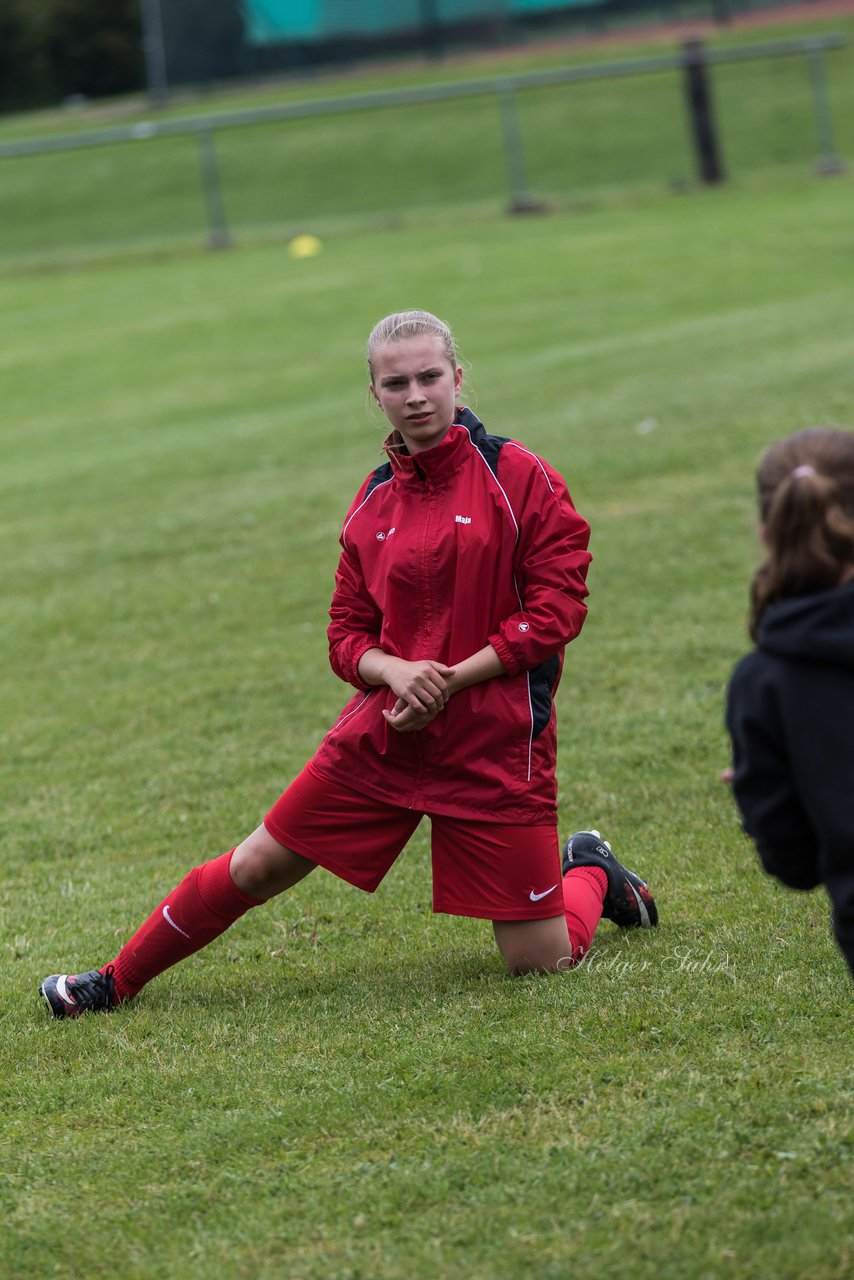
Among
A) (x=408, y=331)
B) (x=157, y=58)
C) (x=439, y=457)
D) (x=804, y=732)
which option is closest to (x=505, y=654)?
(x=439, y=457)

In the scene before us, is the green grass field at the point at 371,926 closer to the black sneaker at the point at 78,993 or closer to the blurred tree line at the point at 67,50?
the black sneaker at the point at 78,993

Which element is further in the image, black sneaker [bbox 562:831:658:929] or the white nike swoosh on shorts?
black sneaker [bbox 562:831:658:929]

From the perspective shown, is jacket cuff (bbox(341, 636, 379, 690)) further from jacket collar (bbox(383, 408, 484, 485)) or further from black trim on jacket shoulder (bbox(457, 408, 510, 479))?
black trim on jacket shoulder (bbox(457, 408, 510, 479))

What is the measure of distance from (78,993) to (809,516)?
2466 millimetres

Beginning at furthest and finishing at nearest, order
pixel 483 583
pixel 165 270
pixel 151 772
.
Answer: pixel 165 270
pixel 151 772
pixel 483 583

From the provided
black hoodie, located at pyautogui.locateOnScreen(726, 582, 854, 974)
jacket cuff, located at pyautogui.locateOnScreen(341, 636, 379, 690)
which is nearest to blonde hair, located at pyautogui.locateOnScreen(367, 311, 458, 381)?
jacket cuff, located at pyautogui.locateOnScreen(341, 636, 379, 690)

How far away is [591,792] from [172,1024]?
1956mm

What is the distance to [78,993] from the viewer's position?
4.23 metres

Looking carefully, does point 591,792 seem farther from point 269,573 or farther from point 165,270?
point 165,270

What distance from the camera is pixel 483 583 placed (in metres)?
3.97

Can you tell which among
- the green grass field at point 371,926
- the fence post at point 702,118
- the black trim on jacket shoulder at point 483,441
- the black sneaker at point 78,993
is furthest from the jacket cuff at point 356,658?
the fence post at point 702,118

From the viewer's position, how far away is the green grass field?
3.03 metres

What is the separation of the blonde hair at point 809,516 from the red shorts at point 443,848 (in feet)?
5.06

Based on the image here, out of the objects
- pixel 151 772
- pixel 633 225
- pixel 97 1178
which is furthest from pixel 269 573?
pixel 633 225
